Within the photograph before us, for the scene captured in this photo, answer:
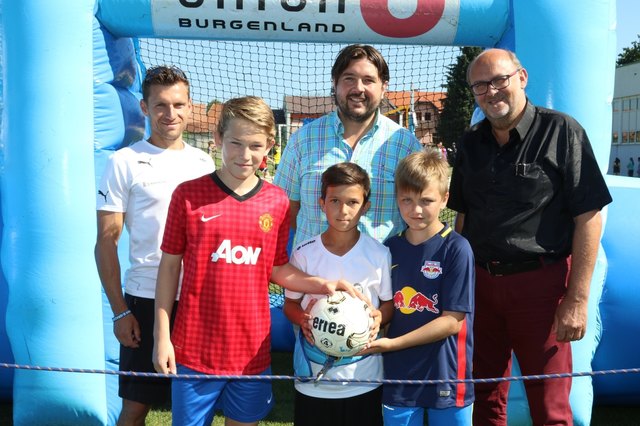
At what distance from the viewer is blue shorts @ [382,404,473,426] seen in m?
2.45

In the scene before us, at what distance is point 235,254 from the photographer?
231 centimetres

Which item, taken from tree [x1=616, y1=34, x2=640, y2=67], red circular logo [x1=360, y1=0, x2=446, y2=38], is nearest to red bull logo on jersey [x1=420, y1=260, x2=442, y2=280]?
red circular logo [x1=360, y1=0, x2=446, y2=38]

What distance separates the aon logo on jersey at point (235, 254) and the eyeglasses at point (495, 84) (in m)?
1.18

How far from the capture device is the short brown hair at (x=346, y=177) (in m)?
2.44

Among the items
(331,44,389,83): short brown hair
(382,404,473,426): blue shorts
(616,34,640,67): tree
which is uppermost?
(616,34,640,67): tree

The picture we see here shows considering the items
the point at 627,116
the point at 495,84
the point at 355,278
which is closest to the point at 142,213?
the point at 355,278

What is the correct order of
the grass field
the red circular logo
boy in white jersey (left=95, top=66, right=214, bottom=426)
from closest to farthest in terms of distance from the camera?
boy in white jersey (left=95, top=66, right=214, bottom=426)
the red circular logo
the grass field

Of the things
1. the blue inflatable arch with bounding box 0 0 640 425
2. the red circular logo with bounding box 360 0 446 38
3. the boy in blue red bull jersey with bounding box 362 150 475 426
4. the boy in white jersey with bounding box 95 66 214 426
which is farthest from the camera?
the red circular logo with bounding box 360 0 446 38

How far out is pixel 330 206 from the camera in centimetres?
246

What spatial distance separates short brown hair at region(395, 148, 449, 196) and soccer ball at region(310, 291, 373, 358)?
0.51 m

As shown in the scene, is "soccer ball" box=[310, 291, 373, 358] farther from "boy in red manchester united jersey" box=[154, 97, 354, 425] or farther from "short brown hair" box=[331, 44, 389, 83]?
"short brown hair" box=[331, 44, 389, 83]

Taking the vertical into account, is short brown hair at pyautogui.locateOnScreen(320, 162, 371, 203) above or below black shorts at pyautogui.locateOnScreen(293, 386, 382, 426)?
above

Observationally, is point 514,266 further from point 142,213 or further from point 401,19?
point 142,213

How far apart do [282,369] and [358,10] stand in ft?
8.78
